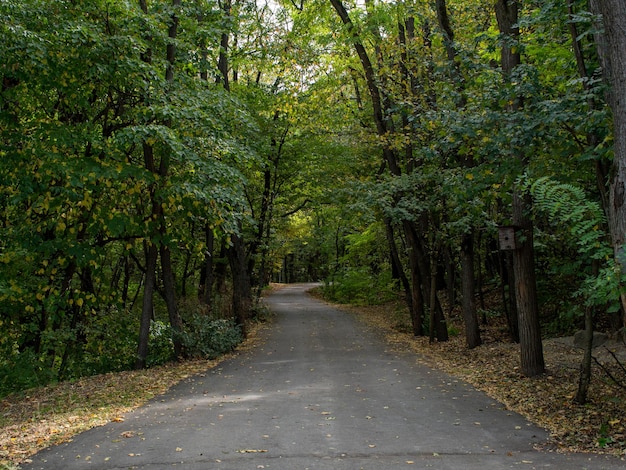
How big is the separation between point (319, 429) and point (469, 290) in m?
8.45

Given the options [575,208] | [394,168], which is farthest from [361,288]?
[575,208]

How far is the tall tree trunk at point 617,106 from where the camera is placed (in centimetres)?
602

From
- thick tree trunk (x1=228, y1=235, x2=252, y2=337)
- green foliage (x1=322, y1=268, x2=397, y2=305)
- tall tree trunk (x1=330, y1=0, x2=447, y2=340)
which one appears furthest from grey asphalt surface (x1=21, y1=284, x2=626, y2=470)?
green foliage (x1=322, y1=268, x2=397, y2=305)

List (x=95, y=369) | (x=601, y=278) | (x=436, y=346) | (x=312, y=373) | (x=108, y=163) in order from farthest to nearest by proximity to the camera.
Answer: (x=436, y=346)
(x=95, y=369)
(x=312, y=373)
(x=108, y=163)
(x=601, y=278)

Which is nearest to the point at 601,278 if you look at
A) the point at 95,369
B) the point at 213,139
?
the point at 213,139

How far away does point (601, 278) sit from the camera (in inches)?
231

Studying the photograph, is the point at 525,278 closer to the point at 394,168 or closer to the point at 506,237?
the point at 506,237

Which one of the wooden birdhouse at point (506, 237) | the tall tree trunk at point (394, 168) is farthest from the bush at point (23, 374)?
the tall tree trunk at point (394, 168)

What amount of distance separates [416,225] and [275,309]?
12076mm

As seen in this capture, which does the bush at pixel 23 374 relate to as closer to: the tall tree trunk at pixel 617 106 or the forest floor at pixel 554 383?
the forest floor at pixel 554 383

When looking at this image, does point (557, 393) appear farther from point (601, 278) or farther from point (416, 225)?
point (416, 225)

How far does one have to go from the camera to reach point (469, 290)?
47.3ft

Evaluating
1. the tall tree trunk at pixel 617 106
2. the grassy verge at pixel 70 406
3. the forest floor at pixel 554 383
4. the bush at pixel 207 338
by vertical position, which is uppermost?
the tall tree trunk at pixel 617 106

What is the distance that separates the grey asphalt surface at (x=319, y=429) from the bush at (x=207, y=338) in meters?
2.09
